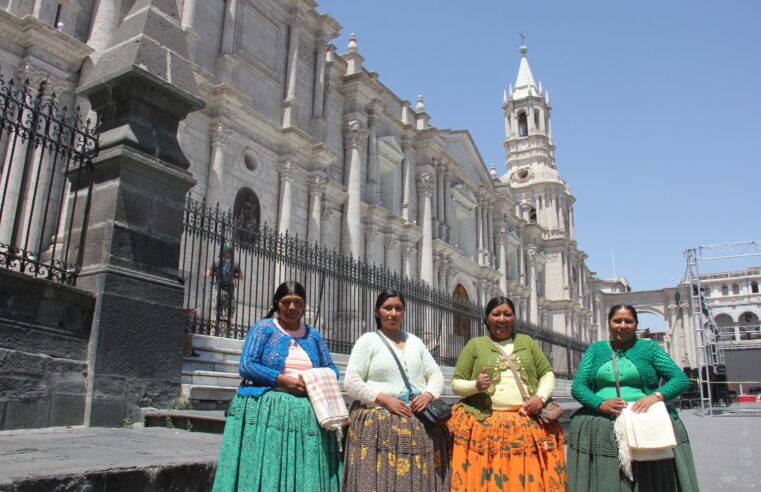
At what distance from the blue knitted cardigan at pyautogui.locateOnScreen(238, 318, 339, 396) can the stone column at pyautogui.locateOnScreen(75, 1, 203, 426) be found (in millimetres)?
2311

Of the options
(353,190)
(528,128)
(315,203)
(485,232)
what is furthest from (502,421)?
(528,128)

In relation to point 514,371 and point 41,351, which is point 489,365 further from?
point 41,351

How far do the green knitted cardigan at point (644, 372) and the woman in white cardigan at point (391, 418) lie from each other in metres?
0.88

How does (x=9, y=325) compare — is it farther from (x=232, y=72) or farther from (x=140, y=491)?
(x=232, y=72)

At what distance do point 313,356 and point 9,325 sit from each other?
8.97 ft

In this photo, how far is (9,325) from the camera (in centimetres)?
460

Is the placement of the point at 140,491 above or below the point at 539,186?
below

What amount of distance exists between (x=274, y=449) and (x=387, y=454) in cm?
61

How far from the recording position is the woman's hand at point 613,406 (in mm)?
3406

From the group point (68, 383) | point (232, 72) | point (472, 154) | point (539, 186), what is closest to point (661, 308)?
point (539, 186)

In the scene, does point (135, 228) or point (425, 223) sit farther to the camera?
point (425, 223)

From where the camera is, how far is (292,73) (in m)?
17.0

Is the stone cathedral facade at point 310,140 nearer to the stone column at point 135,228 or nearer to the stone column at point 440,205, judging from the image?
the stone column at point 440,205

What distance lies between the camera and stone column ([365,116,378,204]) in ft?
66.6
